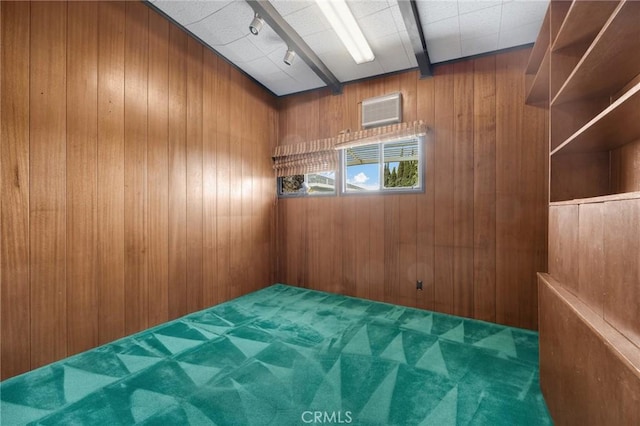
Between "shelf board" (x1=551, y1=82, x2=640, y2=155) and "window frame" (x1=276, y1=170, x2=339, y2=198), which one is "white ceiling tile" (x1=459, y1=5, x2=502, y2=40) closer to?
"shelf board" (x1=551, y1=82, x2=640, y2=155)

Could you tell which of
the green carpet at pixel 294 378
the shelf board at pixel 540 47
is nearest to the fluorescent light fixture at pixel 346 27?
the shelf board at pixel 540 47

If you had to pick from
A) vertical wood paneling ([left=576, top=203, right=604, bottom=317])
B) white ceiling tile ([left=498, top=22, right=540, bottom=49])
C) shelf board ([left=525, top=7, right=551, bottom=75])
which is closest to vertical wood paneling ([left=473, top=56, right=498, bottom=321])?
white ceiling tile ([left=498, top=22, right=540, bottom=49])

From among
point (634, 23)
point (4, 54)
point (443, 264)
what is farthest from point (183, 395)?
point (634, 23)

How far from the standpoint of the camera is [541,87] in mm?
2438

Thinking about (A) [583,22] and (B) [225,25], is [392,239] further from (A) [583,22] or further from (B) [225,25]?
(B) [225,25]

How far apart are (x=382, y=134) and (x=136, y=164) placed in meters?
2.75

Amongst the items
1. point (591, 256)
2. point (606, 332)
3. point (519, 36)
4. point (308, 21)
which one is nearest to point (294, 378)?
point (606, 332)

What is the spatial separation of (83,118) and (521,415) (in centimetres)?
373

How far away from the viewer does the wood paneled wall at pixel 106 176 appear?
1.84 meters

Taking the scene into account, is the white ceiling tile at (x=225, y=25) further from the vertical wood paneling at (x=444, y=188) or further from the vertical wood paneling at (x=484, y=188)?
the vertical wood paneling at (x=484, y=188)

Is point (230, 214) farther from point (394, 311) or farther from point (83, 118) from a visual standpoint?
point (394, 311)

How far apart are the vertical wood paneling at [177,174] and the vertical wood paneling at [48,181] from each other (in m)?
0.85

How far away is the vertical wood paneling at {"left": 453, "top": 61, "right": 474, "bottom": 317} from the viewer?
2939 mm

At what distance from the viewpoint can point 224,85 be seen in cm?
335
